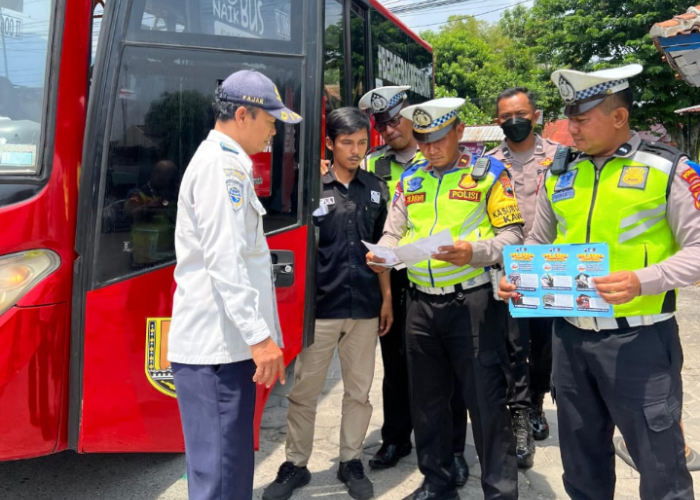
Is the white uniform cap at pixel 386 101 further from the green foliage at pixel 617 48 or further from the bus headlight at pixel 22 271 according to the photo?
the green foliage at pixel 617 48

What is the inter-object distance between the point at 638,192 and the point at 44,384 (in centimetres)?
223

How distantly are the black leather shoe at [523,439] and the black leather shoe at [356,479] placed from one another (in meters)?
0.79

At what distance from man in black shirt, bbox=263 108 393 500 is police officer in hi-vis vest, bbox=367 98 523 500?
0.28 m

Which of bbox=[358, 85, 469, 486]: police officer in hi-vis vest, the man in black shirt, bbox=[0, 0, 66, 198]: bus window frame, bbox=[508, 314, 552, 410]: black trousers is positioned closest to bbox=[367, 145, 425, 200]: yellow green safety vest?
bbox=[358, 85, 469, 486]: police officer in hi-vis vest

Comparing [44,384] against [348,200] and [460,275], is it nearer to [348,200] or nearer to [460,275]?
[348,200]

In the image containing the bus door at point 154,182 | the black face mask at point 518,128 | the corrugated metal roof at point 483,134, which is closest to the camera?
the bus door at point 154,182

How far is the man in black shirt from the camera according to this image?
290 centimetres

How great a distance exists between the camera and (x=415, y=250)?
231 centimetres

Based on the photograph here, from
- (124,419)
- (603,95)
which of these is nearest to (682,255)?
(603,95)

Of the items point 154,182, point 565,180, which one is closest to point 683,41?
point 565,180

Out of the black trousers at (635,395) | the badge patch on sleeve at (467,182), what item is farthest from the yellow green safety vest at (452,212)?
the black trousers at (635,395)

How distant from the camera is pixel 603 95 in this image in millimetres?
2062

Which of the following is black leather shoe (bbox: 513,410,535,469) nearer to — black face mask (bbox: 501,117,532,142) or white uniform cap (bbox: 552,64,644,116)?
black face mask (bbox: 501,117,532,142)

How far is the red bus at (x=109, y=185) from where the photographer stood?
2336 mm
